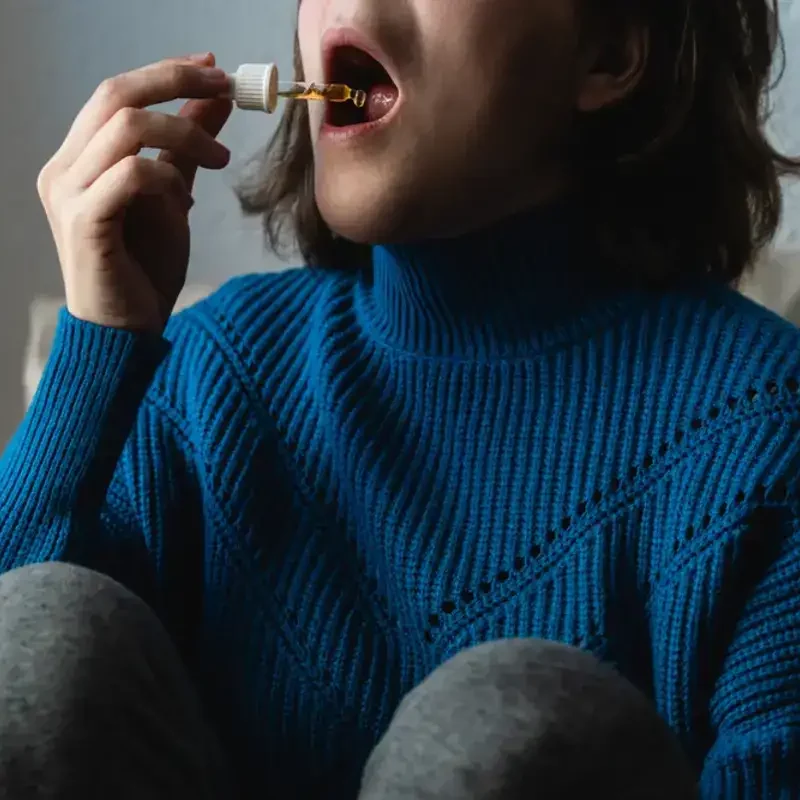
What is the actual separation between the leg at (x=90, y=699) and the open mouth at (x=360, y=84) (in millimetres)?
361

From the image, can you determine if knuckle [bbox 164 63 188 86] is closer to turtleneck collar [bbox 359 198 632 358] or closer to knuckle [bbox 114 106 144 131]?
knuckle [bbox 114 106 144 131]

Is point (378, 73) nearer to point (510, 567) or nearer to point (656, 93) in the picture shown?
point (656, 93)

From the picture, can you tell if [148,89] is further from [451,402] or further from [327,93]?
[451,402]

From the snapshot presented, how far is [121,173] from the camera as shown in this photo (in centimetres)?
70

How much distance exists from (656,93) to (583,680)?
0.48 m

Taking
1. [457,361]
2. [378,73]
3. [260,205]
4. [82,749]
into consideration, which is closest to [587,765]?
[82,749]

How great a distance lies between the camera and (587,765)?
45cm

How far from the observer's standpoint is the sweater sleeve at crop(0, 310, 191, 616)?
0.71 meters

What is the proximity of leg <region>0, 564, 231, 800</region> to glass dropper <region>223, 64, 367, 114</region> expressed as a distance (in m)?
0.34

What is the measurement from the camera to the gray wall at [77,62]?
4.08 feet

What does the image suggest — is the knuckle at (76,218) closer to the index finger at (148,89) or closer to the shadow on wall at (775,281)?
the index finger at (148,89)

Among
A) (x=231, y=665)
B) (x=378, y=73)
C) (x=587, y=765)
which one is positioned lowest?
(x=231, y=665)

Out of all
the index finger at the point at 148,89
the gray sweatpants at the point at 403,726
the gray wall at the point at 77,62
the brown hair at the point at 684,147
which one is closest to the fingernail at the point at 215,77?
the index finger at the point at 148,89

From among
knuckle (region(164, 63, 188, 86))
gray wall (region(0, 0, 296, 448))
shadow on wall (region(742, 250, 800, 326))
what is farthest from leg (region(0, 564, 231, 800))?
gray wall (region(0, 0, 296, 448))
